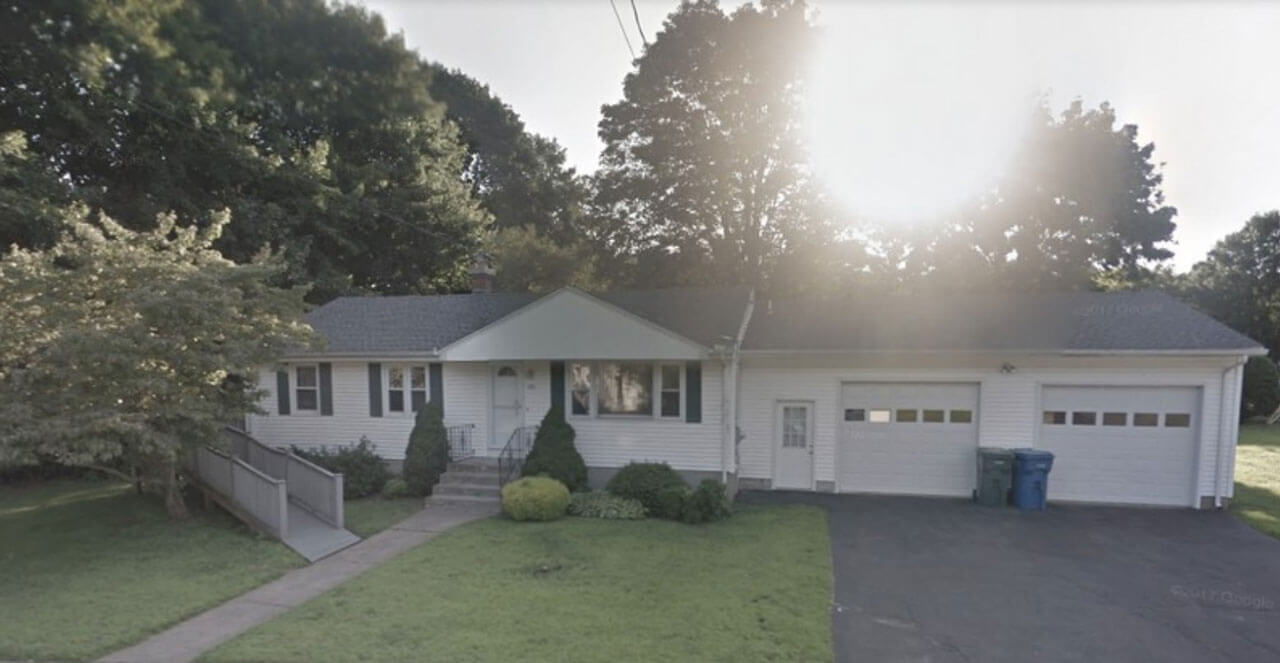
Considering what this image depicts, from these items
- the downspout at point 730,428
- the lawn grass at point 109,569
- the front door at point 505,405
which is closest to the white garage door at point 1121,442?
the downspout at point 730,428

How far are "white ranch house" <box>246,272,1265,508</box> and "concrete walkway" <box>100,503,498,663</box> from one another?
3128 millimetres

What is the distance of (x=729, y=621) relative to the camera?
598 cm

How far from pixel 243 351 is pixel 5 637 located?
4243 millimetres

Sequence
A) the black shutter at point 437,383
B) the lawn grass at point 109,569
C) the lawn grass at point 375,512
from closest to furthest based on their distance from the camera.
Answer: the lawn grass at point 109,569 → the lawn grass at point 375,512 → the black shutter at point 437,383

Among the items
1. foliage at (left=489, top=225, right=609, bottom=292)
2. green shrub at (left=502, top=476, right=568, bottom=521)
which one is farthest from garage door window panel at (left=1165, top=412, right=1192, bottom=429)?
foliage at (left=489, top=225, right=609, bottom=292)

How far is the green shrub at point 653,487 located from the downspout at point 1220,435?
31.9ft

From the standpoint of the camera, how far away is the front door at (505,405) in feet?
41.7

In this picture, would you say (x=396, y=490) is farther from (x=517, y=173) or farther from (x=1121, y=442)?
(x=517, y=173)

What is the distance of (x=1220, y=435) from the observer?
10.6 meters

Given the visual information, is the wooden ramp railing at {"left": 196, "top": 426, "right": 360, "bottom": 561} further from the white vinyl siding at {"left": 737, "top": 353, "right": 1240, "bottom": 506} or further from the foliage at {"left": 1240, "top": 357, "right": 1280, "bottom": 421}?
the foliage at {"left": 1240, "top": 357, "right": 1280, "bottom": 421}

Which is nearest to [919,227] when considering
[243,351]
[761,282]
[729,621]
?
[761,282]

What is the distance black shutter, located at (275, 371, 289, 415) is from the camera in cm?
1384

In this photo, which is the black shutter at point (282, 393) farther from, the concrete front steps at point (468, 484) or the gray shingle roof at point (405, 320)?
the concrete front steps at point (468, 484)

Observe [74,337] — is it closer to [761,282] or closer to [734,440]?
[734,440]
